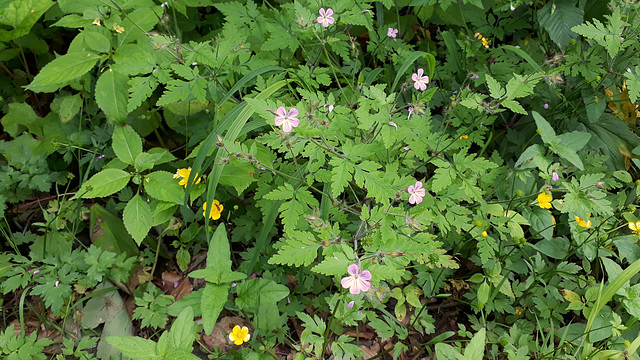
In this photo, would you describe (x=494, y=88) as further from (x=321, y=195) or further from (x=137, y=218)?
(x=137, y=218)

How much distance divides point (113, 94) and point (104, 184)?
55 centimetres

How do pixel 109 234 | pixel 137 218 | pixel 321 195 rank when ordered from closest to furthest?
1. pixel 137 218
2. pixel 321 195
3. pixel 109 234

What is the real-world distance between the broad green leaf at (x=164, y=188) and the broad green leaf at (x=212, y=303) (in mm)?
559

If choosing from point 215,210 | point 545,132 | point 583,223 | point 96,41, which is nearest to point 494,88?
point 545,132

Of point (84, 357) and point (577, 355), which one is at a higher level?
point (577, 355)

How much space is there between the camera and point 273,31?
223 centimetres

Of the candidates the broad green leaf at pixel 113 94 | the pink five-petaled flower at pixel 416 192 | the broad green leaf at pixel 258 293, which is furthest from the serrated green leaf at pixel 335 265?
the broad green leaf at pixel 113 94

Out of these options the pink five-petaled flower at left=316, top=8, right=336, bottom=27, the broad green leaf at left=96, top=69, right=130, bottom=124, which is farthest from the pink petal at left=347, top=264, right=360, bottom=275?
the broad green leaf at left=96, top=69, right=130, bottom=124

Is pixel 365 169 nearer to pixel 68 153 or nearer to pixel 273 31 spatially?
pixel 273 31

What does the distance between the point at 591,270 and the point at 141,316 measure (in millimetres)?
2722

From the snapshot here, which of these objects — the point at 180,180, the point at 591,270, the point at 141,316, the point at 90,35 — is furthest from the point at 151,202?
the point at 591,270

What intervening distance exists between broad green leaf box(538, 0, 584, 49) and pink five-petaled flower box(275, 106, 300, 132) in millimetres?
2016

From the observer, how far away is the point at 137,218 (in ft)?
6.96

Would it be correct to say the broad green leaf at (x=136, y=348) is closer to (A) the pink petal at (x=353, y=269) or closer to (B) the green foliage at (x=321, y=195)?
(B) the green foliage at (x=321, y=195)
